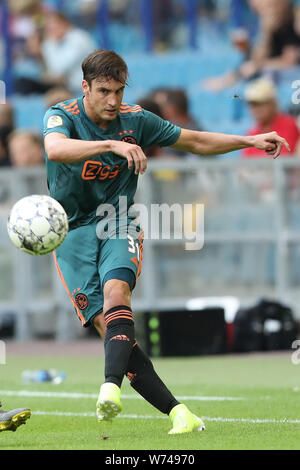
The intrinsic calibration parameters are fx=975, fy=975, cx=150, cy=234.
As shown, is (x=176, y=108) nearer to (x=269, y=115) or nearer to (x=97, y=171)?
(x=269, y=115)

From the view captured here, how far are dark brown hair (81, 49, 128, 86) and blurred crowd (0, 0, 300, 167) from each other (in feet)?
21.7

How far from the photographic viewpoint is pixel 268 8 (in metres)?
15.1

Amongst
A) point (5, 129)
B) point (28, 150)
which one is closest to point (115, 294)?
point (28, 150)

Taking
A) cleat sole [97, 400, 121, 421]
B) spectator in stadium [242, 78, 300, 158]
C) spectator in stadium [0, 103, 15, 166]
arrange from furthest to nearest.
A: 1. spectator in stadium [0, 103, 15, 166]
2. spectator in stadium [242, 78, 300, 158]
3. cleat sole [97, 400, 121, 421]

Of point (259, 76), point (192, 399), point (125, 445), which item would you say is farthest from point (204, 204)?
point (125, 445)

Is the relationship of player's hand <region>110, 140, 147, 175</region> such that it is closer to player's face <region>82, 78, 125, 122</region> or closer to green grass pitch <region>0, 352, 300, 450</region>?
player's face <region>82, 78, 125, 122</region>

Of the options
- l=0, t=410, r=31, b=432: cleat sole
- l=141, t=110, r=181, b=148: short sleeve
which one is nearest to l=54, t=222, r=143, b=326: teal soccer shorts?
l=141, t=110, r=181, b=148: short sleeve

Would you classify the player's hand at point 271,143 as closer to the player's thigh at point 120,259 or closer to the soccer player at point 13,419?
the player's thigh at point 120,259

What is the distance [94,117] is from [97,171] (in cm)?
36

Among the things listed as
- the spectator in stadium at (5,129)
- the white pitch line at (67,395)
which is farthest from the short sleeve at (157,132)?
the spectator in stadium at (5,129)

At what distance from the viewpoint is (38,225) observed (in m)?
5.85

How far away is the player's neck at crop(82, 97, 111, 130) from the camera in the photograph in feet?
20.6

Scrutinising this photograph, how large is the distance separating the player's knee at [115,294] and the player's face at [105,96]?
3.42ft
